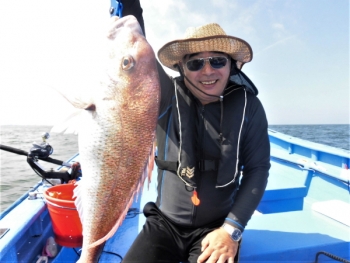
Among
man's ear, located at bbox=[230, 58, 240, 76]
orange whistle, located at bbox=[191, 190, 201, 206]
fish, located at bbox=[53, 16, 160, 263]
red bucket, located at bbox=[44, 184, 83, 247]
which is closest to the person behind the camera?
fish, located at bbox=[53, 16, 160, 263]

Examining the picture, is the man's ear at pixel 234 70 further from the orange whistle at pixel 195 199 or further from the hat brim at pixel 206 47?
the orange whistle at pixel 195 199

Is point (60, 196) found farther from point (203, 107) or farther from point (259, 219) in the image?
point (259, 219)

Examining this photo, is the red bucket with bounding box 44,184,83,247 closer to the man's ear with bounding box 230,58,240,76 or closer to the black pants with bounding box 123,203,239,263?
the black pants with bounding box 123,203,239,263

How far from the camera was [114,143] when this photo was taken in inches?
57.9

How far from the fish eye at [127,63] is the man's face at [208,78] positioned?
0.73 m

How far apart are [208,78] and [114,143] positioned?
1.00m

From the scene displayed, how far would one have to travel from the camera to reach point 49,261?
2.84m

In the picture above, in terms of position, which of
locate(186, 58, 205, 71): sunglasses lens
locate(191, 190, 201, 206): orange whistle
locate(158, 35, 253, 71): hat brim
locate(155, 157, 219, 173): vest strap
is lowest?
locate(191, 190, 201, 206): orange whistle

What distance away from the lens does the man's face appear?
2.10m

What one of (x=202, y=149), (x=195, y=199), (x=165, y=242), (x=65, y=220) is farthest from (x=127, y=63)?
(x=65, y=220)

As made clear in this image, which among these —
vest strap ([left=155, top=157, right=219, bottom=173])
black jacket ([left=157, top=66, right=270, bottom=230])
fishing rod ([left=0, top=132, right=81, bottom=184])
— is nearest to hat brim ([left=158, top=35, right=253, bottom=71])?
black jacket ([left=157, top=66, right=270, bottom=230])

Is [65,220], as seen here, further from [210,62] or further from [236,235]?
[210,62]

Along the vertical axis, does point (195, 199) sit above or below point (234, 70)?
below

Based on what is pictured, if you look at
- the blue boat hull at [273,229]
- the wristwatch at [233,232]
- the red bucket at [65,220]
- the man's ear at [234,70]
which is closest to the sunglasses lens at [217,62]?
the man's ear at [234,70]
